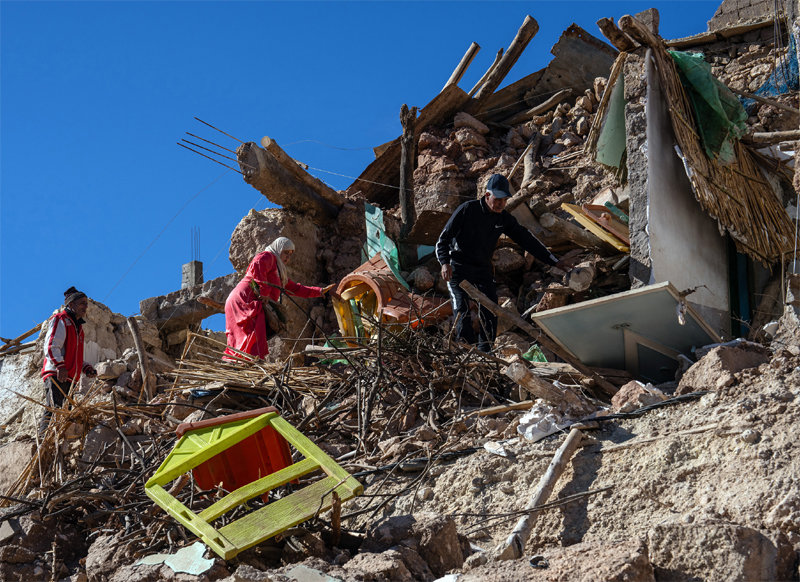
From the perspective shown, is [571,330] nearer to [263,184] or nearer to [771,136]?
[771,136]

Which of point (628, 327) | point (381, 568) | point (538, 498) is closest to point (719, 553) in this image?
point (538, 498)

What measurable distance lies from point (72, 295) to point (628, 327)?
493 cm

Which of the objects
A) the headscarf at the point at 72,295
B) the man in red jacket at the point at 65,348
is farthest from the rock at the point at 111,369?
the headscarf at the point at 72,295

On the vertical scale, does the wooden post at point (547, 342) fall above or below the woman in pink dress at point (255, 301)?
below

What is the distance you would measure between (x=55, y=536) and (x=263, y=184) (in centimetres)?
571

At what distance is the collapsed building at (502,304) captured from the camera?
496 centimetres

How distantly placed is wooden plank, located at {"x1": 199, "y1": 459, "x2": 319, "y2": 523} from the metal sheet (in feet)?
8.56

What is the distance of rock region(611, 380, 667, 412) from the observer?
5.11 meters

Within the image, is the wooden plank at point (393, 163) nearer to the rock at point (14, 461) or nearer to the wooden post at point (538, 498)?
the rock at point (14, 461)

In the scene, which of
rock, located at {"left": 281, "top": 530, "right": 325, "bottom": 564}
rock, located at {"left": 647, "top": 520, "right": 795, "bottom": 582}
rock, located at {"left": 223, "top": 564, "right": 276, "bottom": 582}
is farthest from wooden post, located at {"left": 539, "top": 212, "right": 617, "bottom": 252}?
rock, located at {"left": 223, "top": 564, "right": 276, "bottom": 582}

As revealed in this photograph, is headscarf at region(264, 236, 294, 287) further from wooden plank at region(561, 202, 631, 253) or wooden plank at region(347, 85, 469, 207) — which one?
wooden plank at region(347, 85, 469, 207)

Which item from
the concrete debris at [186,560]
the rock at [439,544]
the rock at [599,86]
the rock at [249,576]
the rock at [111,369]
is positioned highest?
the rock at [599,86]

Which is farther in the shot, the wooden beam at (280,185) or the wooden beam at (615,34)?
the wooden beam at (280,185)

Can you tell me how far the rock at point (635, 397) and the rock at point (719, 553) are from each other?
1668mm
